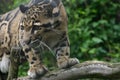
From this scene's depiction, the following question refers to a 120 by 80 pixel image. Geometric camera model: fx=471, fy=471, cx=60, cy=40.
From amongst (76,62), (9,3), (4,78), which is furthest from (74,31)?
(76,62)

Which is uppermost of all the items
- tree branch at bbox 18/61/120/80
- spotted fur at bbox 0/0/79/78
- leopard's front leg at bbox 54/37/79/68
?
spotted fur at bbox 0/0/79/78

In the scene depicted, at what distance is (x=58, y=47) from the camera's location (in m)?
4.54

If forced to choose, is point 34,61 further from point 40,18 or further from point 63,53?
point 40,18

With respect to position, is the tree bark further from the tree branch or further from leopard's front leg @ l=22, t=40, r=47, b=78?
the tree branch

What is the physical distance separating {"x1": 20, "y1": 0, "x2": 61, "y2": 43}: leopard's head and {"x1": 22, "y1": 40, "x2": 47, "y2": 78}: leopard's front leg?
0.48 feet

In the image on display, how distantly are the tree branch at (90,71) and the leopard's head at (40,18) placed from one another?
409 millimetres

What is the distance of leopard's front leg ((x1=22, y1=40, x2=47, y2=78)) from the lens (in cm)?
440

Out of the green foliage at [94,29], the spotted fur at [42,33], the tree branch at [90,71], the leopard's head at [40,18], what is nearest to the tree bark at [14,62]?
the spotted fur at [42,33]

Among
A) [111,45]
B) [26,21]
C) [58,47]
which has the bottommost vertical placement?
[111,45]

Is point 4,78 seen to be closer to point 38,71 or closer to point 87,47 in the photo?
point 38,71

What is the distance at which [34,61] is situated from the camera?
4.46m

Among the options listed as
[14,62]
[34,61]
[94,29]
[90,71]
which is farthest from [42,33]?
[94,29]

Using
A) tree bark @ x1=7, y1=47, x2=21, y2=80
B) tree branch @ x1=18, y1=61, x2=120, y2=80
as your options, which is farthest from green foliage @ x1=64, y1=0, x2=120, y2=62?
tree branch @ x1=18, y1=61, x2=120, y2=80

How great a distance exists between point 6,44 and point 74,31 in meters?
2.77
